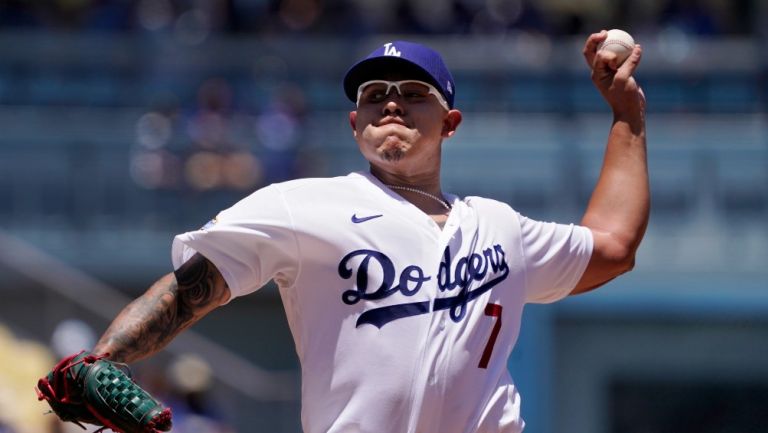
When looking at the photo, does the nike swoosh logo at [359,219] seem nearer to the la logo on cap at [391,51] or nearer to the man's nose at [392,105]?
the man's nose at [392,105]

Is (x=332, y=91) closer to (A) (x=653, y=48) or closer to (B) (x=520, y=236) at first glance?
(A) (x=653, y=48)

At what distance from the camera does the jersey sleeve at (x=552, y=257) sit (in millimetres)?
4391

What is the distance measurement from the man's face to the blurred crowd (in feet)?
35.8

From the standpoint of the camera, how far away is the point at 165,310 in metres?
3.85

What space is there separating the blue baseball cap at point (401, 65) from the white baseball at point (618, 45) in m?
0.69

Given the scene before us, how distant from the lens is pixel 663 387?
42.7 feet

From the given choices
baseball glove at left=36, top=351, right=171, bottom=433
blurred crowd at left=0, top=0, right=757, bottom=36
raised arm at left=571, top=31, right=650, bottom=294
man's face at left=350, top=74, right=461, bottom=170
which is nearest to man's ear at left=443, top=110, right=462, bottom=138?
man's face at left=350, top=74, right=461, bottom=170

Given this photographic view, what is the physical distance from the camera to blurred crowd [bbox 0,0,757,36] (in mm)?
15359

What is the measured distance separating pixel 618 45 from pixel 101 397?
81.3 inches

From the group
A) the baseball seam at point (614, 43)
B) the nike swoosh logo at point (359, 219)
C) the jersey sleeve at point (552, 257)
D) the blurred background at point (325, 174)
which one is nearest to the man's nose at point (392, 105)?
the nike swoosh logo at point (359, 219)

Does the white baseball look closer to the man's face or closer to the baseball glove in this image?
the man's face

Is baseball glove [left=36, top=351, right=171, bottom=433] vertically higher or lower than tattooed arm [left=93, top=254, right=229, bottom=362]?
lower

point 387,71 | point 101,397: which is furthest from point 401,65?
point 101,397

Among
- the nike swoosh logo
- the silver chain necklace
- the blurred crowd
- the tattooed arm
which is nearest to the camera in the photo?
the tattooed arm
